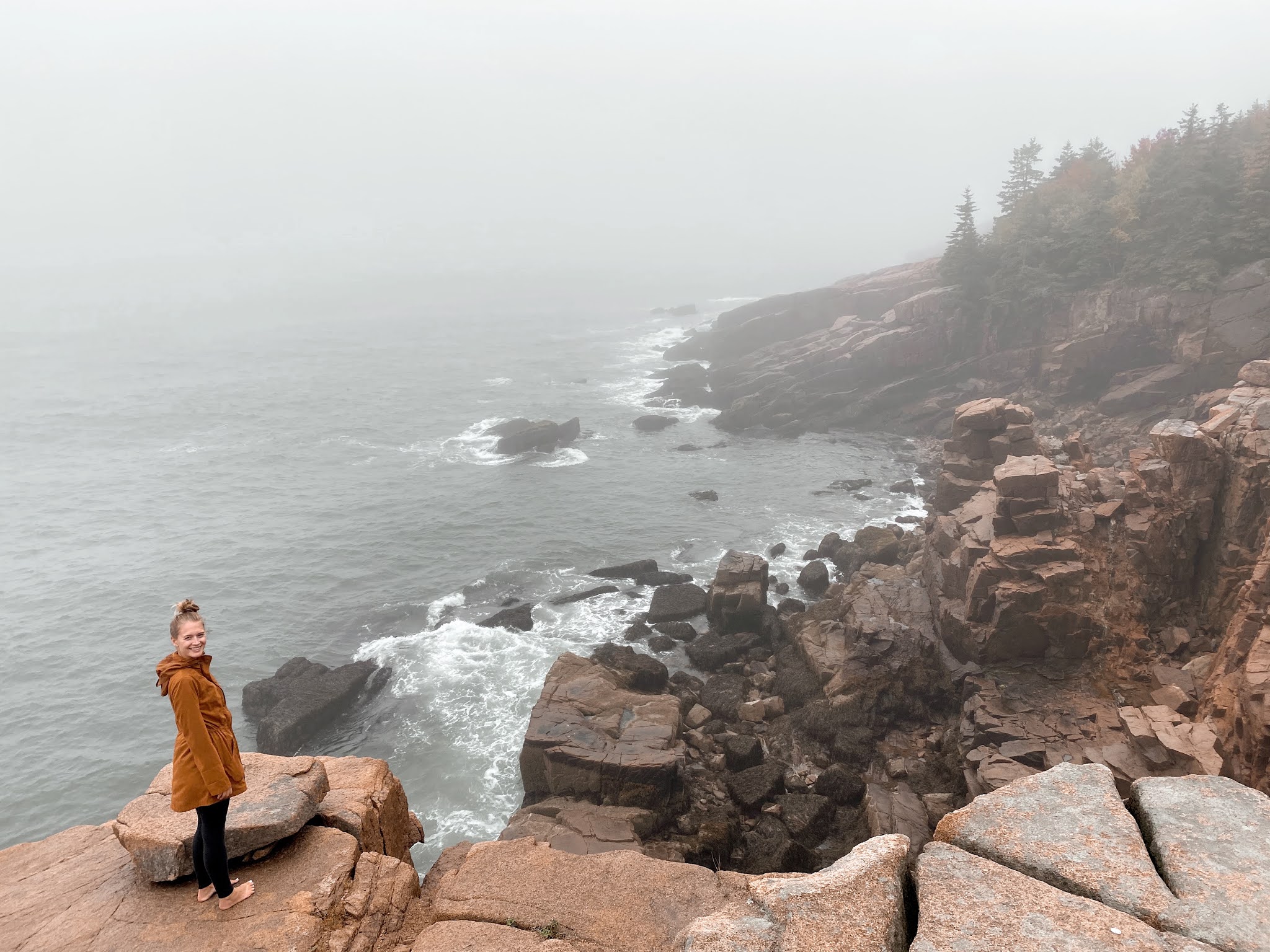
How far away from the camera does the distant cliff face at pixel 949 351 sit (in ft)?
147

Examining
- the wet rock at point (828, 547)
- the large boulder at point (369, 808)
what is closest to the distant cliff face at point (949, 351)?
the wet rock at point (828, 547)

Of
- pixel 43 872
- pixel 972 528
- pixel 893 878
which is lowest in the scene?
pixel 972 528

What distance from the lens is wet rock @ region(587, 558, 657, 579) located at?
40.3 metres

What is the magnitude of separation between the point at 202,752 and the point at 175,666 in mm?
1050

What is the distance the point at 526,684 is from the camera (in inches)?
1246

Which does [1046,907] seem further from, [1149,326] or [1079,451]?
[1149,326]

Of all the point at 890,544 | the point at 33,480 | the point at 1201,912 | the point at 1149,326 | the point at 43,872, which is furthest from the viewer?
the point at 33,480

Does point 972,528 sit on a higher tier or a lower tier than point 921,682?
higher

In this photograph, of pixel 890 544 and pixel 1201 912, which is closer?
pixel 1201 912

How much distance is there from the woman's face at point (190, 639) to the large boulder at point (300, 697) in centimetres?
2402

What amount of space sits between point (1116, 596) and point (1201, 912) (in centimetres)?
2393

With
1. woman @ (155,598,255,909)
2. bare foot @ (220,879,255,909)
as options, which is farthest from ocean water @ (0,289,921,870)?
woman @ (155,598,255,909)

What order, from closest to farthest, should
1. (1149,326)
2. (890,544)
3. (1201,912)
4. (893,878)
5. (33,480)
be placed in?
(1201,912)
(893,878)
(890,544)
(1149,326)
(33,480)

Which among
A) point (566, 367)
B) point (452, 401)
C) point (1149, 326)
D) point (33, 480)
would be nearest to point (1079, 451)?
point (1149, 326)
